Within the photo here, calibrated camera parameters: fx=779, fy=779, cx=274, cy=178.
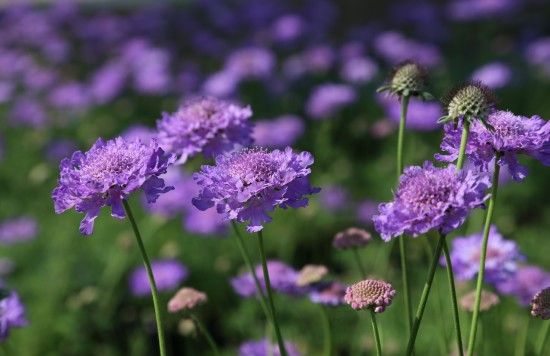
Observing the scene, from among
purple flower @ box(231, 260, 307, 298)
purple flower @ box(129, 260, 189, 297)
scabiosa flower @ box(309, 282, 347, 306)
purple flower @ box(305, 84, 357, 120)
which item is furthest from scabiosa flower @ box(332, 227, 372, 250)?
purple flower @ box(305, 84, 357, 120)

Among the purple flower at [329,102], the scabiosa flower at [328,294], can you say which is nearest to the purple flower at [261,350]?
the scabiosa flower at [328,294]

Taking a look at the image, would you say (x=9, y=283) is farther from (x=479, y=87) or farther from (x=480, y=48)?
(x=480, y=48)

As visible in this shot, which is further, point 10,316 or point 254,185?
point 10,316

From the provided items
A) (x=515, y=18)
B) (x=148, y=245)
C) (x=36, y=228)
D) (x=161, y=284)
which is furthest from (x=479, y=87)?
(x=515, y=18)

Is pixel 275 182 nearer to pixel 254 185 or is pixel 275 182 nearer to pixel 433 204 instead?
pixel 254 185

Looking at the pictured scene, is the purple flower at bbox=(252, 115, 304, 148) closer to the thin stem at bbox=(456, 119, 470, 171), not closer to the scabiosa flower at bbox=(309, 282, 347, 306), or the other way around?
the scabiosa flower at bbox=(309, 282, 347, 306)

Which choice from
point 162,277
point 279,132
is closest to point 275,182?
point 162,277

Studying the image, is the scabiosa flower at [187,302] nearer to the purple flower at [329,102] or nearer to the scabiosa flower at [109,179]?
the scabiosa flower at [109,179]
